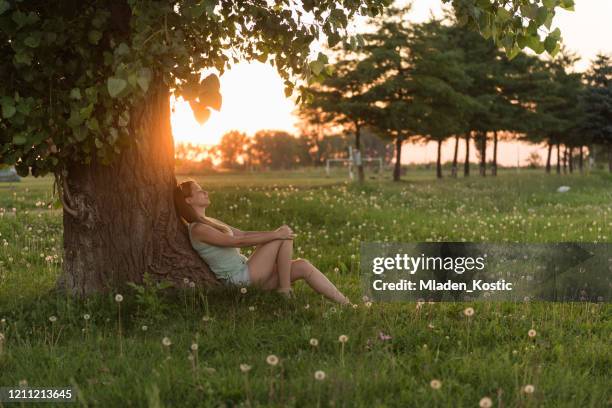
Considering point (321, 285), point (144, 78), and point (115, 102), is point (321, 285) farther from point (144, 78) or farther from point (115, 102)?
point (144, 78)

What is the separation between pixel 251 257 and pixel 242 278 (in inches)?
9.7

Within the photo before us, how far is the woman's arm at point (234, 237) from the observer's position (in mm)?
6797

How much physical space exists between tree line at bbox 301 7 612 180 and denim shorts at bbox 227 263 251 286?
21.7 m

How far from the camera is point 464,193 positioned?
24844 millimetres

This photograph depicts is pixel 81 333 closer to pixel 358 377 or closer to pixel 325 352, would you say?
pixel 325 352

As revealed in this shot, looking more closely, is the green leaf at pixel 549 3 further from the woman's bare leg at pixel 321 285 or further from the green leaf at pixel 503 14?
the woman's bare leg at pixel 321 285

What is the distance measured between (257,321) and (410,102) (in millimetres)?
33615

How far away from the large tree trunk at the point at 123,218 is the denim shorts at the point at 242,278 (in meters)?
0.33

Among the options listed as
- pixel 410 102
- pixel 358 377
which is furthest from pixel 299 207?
pixel 410 102

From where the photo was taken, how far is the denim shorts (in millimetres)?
6977

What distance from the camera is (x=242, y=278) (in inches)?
276

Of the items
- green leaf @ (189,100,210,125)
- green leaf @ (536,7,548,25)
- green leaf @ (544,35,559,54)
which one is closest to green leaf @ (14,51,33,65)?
green leaf @ (189,100,210,125)

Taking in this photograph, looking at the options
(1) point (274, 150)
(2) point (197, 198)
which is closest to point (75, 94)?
(2) point (197, 198)

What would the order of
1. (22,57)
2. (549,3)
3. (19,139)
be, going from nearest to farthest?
(549,3) < (22,57) < (19,139)
